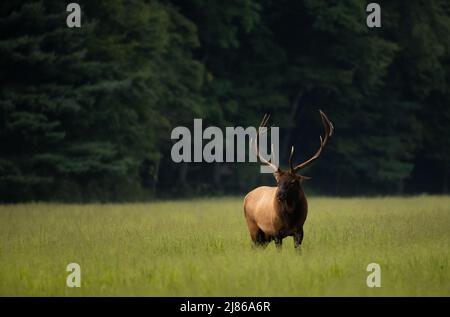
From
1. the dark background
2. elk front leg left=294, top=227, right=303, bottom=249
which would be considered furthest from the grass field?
the dark background

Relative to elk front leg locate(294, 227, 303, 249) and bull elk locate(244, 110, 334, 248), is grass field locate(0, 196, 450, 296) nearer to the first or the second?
elk front leg locate(294, 227, 303, 249)

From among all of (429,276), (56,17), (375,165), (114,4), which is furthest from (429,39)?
(429,276)

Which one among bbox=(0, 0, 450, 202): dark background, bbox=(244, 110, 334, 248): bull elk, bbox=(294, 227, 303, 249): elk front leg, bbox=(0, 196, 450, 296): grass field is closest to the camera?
bbox=(0, 196, 450, 296): grass field

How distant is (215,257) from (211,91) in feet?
85.6

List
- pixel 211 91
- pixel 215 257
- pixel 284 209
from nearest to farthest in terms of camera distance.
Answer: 1. pixel 215 257
2. pixel 284 209
3. pixel 211 91

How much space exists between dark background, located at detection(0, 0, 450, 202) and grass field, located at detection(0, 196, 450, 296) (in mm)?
9454

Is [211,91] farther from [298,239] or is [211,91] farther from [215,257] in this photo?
[215,257]

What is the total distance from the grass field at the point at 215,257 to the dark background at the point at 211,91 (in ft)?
31.0

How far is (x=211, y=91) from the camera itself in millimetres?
38344

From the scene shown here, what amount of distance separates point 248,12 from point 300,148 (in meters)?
8.32

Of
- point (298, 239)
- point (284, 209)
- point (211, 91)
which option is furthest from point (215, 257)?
point (211, 91)

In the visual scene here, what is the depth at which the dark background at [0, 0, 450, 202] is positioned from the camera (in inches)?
1135

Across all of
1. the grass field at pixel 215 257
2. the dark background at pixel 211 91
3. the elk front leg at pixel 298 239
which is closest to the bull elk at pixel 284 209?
the elk front leg at pixel 298 239

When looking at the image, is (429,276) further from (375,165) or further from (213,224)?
(375,165)
